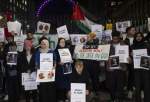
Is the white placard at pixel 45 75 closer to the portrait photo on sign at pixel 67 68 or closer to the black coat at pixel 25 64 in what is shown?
the portrait photo on sign at pixel 67 68

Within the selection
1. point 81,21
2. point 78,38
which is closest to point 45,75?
point 78,38

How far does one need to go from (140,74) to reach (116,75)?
3.14 ft

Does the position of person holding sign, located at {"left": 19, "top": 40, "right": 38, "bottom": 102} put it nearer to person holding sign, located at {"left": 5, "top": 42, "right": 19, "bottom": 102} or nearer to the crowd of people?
the crowd of people

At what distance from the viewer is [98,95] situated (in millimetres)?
17781

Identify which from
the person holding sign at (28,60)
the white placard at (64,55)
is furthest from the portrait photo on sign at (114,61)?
the person holding sign at (28,60)

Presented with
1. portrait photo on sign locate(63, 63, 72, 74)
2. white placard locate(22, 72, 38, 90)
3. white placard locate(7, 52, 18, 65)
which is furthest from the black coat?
portrait photo on sign locate(63, 63, 72, 74)

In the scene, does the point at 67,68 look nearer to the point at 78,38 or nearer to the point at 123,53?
the point at 123,53

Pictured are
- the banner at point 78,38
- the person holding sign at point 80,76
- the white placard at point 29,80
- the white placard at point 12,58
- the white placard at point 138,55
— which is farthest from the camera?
the banner at point 78,38

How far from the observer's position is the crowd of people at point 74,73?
1558 centimetres

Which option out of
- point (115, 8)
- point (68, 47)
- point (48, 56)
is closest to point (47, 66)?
point (48, 56)

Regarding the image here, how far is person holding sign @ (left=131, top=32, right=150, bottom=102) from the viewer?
15727 millimetres

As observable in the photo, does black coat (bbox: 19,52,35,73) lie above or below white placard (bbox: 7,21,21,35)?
below

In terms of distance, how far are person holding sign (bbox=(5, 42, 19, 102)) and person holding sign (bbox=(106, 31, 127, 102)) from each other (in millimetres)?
2904

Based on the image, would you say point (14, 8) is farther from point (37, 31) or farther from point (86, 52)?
point (86, 52)
